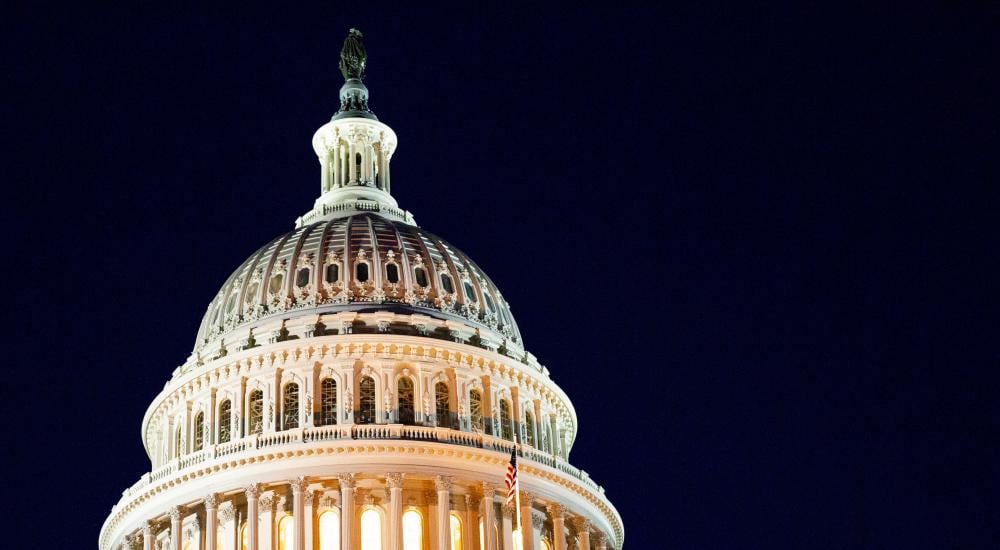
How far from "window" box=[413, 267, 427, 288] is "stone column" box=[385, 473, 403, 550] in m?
14.2

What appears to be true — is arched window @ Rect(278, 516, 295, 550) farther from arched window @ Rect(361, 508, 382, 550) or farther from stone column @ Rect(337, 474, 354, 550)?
arched window @ Rect(361, 508, 382, 550)

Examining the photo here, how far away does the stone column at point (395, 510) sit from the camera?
81.1m

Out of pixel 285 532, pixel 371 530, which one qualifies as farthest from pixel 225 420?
pixel 371 530

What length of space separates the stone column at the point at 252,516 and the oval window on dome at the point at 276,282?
13700 mm

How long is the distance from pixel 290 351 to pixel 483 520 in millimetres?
12782

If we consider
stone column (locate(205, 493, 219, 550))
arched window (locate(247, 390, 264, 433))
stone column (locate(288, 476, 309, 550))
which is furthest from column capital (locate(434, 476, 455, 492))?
stone column (locate(205, 493, 219, 550))

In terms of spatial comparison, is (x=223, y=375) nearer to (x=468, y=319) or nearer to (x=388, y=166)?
(x=468, y=319)

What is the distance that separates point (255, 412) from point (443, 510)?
11419mm

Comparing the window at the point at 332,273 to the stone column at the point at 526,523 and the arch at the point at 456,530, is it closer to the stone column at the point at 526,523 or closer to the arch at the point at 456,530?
the arch at the point at 456,530

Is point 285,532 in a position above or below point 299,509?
below

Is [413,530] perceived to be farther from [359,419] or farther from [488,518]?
[359,419]

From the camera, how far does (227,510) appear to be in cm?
8425

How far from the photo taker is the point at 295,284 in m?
93.4

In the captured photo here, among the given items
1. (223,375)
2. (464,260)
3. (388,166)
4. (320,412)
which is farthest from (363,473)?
(388,166)
